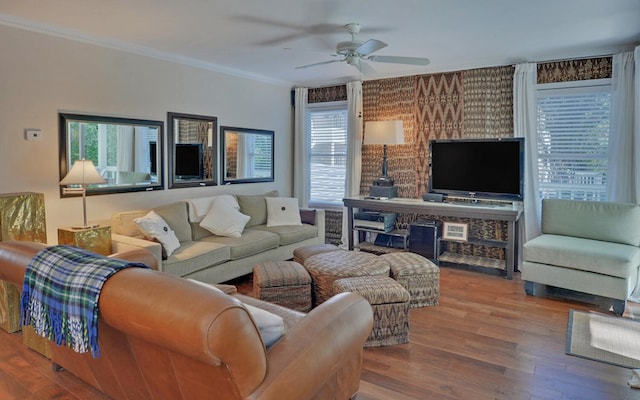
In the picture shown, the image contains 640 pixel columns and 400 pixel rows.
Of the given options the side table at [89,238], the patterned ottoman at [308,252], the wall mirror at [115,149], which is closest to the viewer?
the side table at [89,238]

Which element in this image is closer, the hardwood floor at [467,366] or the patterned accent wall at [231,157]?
the hardwood floor at [467,366]

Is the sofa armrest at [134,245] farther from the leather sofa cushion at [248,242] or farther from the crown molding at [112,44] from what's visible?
the crown molding at [112,44]

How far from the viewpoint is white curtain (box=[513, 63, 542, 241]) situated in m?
4.73

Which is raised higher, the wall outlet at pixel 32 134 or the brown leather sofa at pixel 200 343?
the wall outlet at pixel 32 134

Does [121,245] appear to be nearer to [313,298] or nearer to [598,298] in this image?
[313,298]

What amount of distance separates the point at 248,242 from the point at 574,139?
12.4 feet

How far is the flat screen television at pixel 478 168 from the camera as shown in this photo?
4758 millimetres

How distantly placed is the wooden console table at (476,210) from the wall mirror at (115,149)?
2.66 meters

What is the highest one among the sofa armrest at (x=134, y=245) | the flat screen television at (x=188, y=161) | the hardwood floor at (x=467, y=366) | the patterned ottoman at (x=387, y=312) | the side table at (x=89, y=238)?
the flat screen television at (x=188, y=161)

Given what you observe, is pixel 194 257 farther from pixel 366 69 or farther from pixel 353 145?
pixel 366 69

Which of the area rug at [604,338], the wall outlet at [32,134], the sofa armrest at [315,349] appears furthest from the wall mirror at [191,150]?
the area rug at [604,338]

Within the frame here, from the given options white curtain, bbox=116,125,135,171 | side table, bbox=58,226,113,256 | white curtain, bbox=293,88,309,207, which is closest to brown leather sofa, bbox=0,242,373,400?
side table, bbox=58,226,113,256

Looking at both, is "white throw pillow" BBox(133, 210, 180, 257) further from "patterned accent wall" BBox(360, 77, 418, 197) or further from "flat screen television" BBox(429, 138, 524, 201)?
"flat screen television" BBox(429, 138, 524, 201)

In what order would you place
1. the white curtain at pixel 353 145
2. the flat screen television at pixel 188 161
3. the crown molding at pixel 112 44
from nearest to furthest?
the crown molding at pixel 112 44
the flat screen television at pixel 188 161
the white curtain at pixel 353 145
